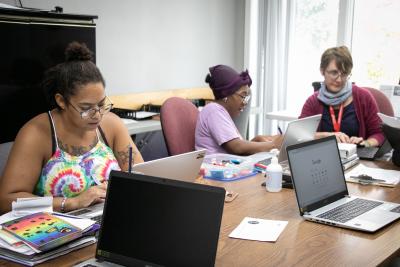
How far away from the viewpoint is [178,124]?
2857 mm

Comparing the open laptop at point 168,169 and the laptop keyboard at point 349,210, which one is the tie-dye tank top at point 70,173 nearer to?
the open laptop at point 168,169

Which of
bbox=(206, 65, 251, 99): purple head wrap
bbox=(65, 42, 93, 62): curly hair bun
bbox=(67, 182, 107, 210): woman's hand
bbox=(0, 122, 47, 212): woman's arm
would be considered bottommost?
bbox=(67, 182, 107, 210): woman's hand

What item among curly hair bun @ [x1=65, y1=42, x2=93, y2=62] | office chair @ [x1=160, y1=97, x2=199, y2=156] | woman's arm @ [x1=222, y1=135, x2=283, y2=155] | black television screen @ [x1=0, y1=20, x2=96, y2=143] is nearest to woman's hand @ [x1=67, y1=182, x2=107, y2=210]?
curly hair bun @ [x1=65, y1=42, x2=93, y2=62]

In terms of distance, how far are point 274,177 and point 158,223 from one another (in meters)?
0.91

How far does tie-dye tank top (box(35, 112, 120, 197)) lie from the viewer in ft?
6.59

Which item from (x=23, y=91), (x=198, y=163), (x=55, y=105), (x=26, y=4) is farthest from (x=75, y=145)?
(x=26, y=4)

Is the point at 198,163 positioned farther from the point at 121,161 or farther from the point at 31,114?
the point at 31,114

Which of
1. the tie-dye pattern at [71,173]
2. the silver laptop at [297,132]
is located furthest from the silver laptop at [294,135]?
the tie-dye pattern at [71,173]

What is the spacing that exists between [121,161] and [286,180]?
0.78 m

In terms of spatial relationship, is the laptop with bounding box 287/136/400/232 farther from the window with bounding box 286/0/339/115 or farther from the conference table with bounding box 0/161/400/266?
the window with bounding box 286/0/339/115

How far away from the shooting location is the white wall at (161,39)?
12.9ft

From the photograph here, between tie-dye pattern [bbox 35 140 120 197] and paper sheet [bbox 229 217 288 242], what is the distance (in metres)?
0.73

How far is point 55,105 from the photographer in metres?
2.13

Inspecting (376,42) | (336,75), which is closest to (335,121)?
(336,75)
